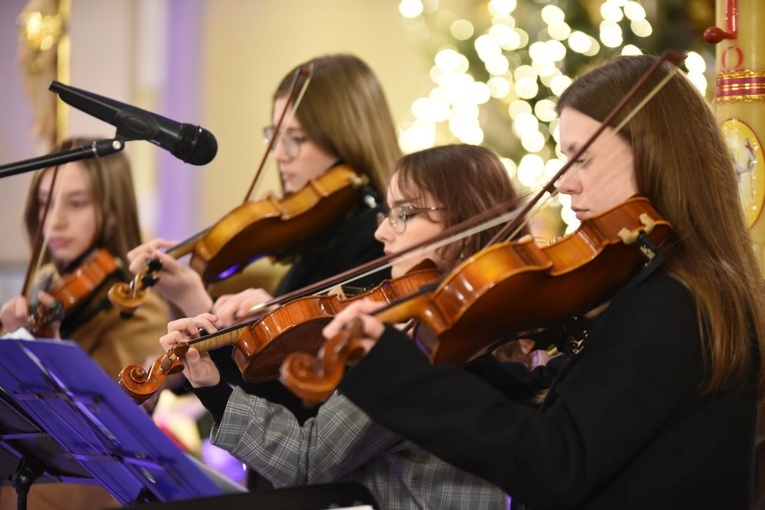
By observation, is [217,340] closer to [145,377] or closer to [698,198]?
[145,377]

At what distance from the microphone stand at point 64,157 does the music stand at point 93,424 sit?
1.14 ft

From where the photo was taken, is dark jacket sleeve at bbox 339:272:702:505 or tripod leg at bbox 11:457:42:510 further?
tripod leg at bbox 11:457:42:510

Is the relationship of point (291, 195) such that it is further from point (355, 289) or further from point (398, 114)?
point (398, 114)

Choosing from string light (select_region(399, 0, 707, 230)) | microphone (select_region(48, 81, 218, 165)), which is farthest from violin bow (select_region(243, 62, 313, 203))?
string light (select_region(399, 0, 707, 230))

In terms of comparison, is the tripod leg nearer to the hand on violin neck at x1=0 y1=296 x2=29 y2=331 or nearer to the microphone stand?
the microphone stand

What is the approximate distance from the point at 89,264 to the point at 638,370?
174 cm

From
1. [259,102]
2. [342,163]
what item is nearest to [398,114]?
[259,102]

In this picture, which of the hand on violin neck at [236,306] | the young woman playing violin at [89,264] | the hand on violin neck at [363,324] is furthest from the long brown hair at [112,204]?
the hand on violin neck at [363,324]

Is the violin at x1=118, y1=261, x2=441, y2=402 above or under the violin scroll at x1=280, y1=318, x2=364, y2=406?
under

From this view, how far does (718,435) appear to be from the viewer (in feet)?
4.93

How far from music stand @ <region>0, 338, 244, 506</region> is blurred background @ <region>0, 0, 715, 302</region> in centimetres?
274

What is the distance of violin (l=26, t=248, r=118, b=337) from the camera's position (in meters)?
2.68

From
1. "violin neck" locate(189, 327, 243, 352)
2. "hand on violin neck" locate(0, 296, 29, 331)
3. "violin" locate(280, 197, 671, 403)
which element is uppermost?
"violin" locate(280, 197, 671, 403)

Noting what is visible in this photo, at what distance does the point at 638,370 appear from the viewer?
55.8 inches
